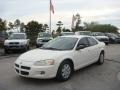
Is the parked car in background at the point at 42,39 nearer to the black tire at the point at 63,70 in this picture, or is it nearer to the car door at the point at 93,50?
the car door at the point at 93,50

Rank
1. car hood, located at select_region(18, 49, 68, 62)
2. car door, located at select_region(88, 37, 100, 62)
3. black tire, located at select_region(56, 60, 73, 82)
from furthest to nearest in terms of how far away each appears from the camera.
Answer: car door, located at select_region(88, 37, 100, 62) → black tire, located at select_region(56, 60, 73, 82) → car hood, located at select_region(18, 49, 68, 62)

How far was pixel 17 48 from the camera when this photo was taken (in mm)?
15297

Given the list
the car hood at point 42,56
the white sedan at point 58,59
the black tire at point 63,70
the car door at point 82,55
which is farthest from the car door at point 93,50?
→ the car hood at point 42,56

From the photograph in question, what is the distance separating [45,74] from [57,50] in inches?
50.1

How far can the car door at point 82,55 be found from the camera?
7.46 metres

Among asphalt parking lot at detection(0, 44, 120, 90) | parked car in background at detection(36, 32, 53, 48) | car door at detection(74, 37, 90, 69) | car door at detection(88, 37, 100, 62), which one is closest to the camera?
asphalt parking lot at detection(0, 44, 120, 90)

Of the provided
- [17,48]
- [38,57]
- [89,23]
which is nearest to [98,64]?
[38,57]

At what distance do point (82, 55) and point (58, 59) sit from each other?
159cm

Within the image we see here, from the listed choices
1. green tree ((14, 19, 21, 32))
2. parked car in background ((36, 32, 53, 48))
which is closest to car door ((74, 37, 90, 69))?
parked car in background ((36, 32, 53, 48))

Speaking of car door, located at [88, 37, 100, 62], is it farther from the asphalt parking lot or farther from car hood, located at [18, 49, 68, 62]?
car hood, located at [18, 49, 68, 62]

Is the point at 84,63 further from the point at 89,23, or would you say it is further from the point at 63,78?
the point at 89,23

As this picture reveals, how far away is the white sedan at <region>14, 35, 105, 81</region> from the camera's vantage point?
6.25 meters

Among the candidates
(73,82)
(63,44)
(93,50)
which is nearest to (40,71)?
(73,82)

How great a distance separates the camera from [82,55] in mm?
7793
